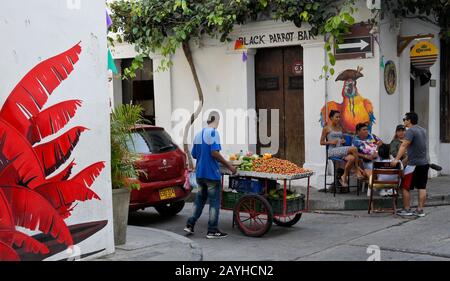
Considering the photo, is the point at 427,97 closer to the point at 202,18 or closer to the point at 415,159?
the point at 415,159

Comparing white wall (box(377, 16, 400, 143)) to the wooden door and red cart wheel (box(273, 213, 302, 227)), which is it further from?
red cart wheel (box(273, 213, 302, 227))

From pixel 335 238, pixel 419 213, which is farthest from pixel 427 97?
pixel 335 238

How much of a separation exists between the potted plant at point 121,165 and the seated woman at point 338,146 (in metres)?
4.87

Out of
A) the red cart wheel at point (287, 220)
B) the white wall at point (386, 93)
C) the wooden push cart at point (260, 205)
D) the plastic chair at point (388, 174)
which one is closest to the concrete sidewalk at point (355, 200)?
the plastic chair at point (388, 174)

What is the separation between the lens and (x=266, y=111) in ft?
44.9

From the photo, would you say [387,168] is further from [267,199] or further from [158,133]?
[158,133]

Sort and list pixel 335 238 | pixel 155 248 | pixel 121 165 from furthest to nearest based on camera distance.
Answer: pixel 335 238 → pixel 121 165 → pixel 155 248

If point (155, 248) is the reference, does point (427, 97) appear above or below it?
above

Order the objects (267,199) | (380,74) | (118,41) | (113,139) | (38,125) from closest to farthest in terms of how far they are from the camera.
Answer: (38,125) < (113,139) < (267,199) < (380,74) < (118,41)

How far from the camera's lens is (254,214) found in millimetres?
8984

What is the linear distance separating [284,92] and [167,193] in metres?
4.70

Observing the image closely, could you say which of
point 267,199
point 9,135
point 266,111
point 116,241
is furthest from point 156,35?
point 9,135

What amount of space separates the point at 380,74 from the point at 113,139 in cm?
648

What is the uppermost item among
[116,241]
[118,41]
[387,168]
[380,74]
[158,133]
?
[118,41]
